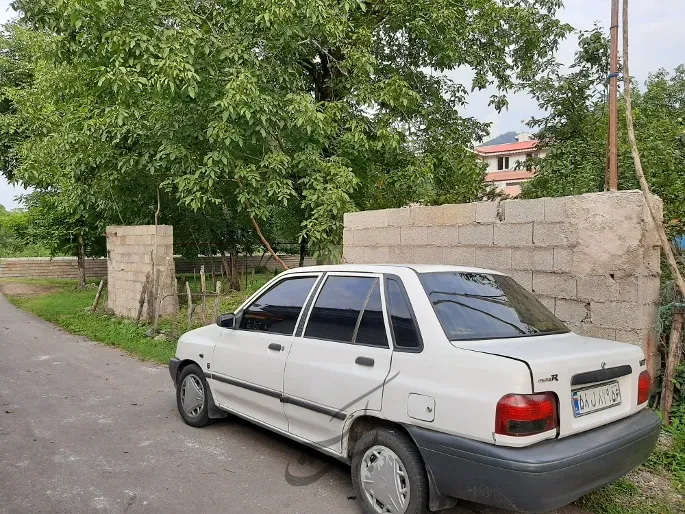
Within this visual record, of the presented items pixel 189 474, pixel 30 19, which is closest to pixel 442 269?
pixel 189 474

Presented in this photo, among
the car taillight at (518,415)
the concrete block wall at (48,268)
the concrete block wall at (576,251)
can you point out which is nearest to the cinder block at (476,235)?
the concrete block wall at (576,251)

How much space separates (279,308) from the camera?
4.55 meters

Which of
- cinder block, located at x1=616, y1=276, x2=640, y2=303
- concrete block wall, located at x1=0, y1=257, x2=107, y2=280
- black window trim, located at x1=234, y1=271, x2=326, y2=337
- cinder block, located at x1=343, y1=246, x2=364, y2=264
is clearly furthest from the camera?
concrete block wall, located at x1=0, y1=257, x2=107, y2=280

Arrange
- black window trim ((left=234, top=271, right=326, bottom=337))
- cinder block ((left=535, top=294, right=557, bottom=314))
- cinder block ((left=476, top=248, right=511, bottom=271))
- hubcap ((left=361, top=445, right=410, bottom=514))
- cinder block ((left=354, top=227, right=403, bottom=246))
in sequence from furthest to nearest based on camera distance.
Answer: cinder block ((left=354, top=227, right=403, bottom=246))
cinder block ((left=476, top=248, right=511, bottom=271))
cinder block ((left=535, top=294, right=557, bottom=314))
black window trim ((left=234, top=271, right=326, bottom=337))
hubcap ((left=361, top=445, right=410, bottom=514))

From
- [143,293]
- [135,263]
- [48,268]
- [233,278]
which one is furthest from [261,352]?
[48,268]

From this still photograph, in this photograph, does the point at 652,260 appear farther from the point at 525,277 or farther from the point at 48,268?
the point at 48,268

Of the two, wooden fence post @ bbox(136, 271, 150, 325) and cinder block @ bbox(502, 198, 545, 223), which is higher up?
cinder block @ bbox(502, 198, 545, 223)

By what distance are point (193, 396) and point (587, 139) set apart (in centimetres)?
914

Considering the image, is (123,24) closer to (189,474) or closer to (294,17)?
(294,17)

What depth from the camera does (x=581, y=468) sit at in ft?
9.68

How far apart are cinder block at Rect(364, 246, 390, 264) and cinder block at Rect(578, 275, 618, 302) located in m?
2.64

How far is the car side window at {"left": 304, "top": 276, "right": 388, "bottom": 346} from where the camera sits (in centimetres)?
370

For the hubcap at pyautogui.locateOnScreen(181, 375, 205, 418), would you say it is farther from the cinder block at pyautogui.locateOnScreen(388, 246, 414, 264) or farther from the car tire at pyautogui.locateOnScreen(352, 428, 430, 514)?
the cinder block at pyautogui.locateOnScreen(388, 246, 414, 264)

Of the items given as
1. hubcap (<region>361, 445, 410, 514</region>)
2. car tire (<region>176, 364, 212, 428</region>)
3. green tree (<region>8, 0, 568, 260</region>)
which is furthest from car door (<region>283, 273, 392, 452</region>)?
green tree (<region>8, 0, 568, 260</region>)
